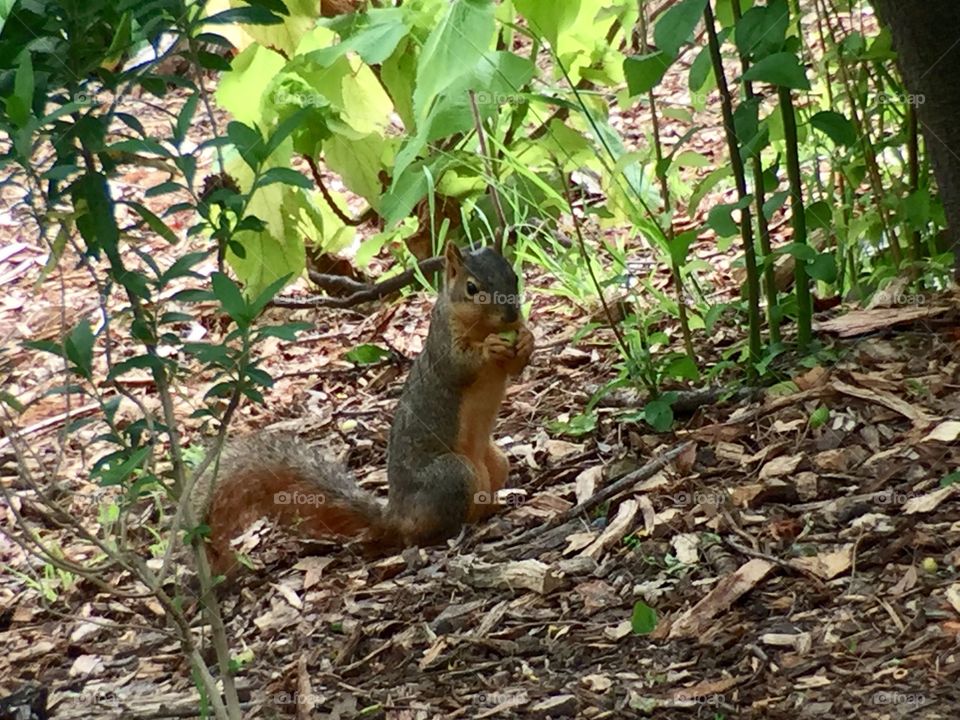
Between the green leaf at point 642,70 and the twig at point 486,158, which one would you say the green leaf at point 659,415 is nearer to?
the twig at point 486,158

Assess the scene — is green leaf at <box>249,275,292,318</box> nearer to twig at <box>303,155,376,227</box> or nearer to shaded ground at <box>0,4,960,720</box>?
shaded ground at <box>0,4,960,720</box>

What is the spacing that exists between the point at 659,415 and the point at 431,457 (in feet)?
2.45

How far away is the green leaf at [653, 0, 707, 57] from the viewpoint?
120 inches

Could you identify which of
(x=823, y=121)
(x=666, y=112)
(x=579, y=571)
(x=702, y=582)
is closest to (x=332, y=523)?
(x=579, y=571)

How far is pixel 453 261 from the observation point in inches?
174

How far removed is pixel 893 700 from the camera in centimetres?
259

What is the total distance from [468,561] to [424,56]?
144 centimetres

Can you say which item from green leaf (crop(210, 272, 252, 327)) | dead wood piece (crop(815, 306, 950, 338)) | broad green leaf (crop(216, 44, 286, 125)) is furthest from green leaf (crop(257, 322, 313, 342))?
dead wood piece (crop(815, 306, 950, 338))

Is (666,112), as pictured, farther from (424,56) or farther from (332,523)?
(332,523)

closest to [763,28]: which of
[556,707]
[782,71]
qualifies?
[782,71]

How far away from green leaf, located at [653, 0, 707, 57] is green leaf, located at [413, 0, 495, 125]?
21.3 inches

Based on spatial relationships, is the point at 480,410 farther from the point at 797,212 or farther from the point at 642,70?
the point at 642,70

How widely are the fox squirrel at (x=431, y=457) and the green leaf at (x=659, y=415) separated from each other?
17.8 inches

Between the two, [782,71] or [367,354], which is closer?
[782,71]
